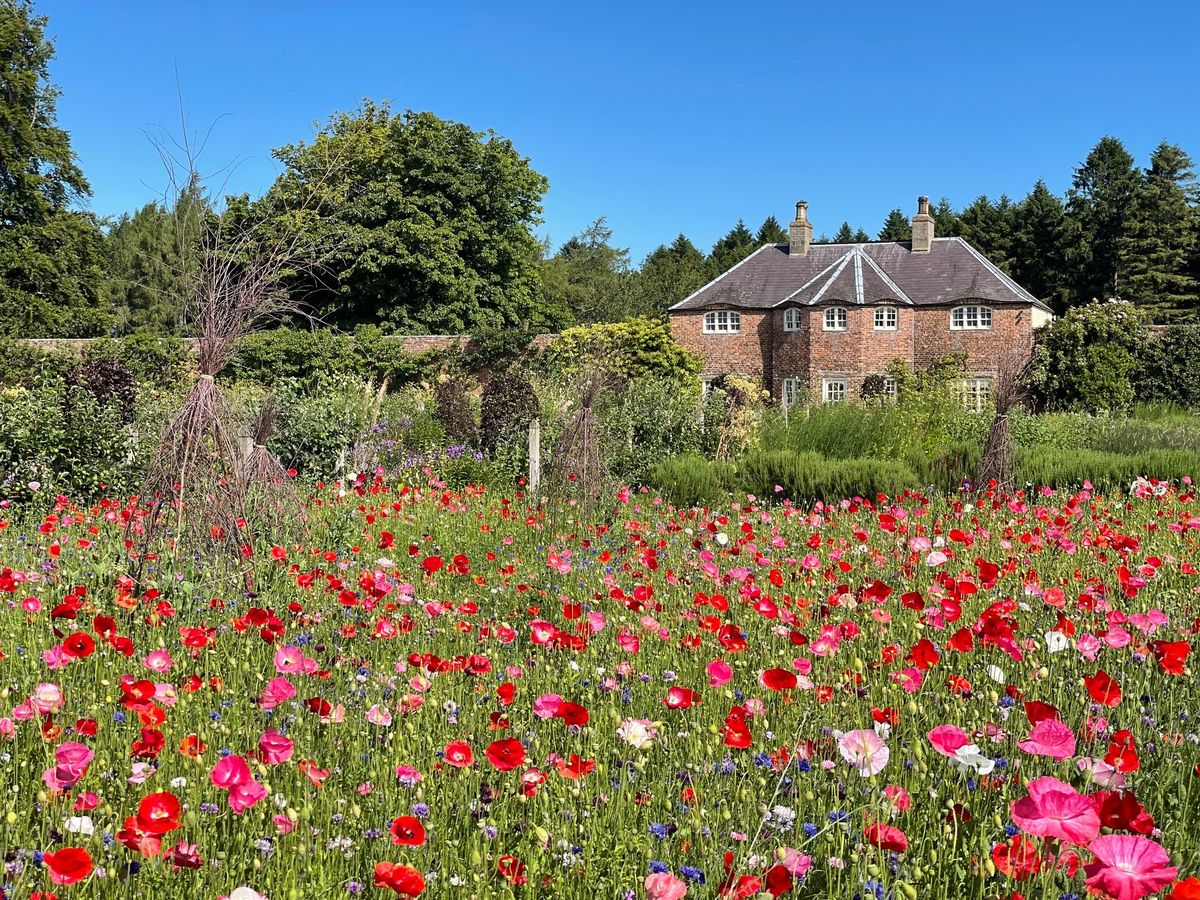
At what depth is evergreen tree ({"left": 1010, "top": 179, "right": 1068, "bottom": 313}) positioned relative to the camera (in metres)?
42.7

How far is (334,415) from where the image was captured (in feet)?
38.1

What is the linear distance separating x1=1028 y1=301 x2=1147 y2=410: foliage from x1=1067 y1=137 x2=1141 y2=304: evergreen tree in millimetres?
18841

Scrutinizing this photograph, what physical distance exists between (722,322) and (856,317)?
13.4ft

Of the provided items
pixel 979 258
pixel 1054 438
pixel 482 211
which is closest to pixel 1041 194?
pixel 979 258

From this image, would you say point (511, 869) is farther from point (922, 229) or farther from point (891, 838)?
point (922, 229)

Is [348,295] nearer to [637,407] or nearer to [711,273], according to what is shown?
[637,407]

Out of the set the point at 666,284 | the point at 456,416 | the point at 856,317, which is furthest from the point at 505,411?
the point at 666,284

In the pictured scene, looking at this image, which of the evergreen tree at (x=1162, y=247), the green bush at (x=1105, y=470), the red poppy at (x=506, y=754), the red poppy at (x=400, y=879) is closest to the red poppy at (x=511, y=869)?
the red poppy at (x=506, y=754)

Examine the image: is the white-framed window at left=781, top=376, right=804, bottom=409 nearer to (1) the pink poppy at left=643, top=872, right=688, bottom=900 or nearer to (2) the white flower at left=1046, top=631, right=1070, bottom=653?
(2) the white flower at left=1046, top=631, right=1070, bottom=653

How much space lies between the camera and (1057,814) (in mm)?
1293

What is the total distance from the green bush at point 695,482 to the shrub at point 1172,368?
18.8 metres

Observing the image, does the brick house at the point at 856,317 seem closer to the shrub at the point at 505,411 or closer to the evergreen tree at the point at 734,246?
the shrub at the point at 505,411

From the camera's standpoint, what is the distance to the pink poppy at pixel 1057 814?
49.6 inches

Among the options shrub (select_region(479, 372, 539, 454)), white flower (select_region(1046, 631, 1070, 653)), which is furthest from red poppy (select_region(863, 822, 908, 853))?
shrub (select_region(479, 372, 539, 454))
